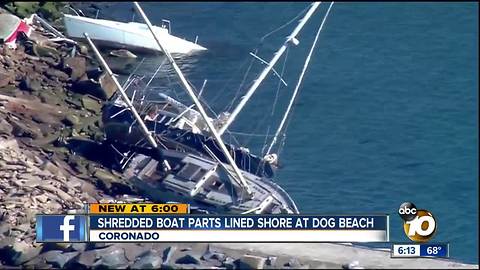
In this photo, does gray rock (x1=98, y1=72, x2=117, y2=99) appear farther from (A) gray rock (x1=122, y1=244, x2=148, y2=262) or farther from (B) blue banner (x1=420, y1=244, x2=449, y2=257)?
(B) blue banner (x1=420, y1=244, x2=449, y2=257)

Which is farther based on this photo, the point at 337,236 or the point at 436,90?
the point at 436,90

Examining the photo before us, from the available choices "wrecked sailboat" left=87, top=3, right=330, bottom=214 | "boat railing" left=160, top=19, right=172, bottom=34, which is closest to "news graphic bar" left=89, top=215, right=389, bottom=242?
"wrecked sailboat" left=87, top=3, right=330, bottom=214

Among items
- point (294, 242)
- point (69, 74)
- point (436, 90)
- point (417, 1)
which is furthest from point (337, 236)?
point (417, 1)

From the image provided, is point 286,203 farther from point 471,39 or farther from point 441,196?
point 471,39

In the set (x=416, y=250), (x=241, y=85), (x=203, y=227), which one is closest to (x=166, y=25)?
(x=241, y=85)

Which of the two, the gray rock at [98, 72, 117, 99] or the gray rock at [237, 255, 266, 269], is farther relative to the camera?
the gray rock at [98, 72, 117, 99]
